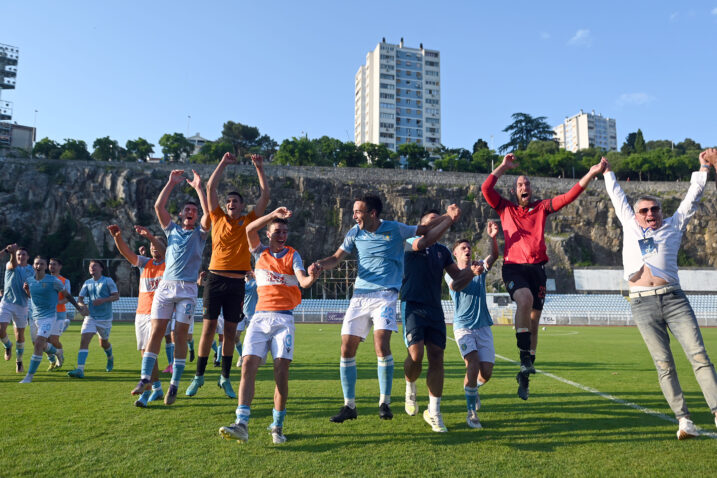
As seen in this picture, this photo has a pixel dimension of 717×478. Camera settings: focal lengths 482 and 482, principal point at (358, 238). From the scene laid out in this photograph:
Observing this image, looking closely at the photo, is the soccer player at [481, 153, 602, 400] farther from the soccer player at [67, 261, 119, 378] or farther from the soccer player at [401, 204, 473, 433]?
the soccer player at [67, 261, 119, 378]

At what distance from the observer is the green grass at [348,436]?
3.87 metres

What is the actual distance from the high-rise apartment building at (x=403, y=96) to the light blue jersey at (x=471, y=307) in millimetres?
113529

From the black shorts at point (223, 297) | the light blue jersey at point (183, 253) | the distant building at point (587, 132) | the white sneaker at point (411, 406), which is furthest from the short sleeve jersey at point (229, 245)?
the distant building at point (587, 132)

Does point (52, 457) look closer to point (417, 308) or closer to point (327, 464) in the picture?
point (327, 464)

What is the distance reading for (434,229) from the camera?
5.24m

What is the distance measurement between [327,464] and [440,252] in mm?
2744

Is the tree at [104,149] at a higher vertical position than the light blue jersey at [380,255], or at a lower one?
higher

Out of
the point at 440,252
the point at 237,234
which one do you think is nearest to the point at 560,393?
the point at 440,252

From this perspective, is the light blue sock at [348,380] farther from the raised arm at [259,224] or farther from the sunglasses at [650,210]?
the sunglasses at [650,210]

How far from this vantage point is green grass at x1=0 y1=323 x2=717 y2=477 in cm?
387

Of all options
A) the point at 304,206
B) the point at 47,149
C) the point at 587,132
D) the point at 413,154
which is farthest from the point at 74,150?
the point at 587,132

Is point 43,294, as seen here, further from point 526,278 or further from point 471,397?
point 526,278

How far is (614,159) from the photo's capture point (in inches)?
3260

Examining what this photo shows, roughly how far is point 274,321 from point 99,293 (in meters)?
6.74
